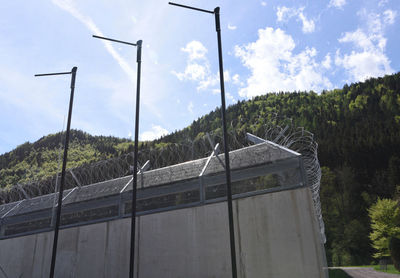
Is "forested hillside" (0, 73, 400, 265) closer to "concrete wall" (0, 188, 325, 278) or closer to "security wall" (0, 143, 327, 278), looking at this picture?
"security wall" (0, 143, 327, 278)

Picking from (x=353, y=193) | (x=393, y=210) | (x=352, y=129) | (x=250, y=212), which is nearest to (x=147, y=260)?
(x=250, y=212)

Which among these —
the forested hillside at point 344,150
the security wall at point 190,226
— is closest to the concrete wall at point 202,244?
the security wall at point 190,226

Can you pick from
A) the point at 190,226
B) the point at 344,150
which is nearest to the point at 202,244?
the point at 190,226

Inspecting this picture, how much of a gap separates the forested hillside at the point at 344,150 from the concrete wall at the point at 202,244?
17.6 m

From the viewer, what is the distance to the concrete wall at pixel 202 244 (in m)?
9.12

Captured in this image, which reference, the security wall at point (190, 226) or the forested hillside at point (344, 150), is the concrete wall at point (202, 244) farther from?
the forested hillside at point (344, 150)

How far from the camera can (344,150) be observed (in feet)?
192

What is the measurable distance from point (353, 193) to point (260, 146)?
4797cm

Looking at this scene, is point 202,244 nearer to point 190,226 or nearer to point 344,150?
point 190,226

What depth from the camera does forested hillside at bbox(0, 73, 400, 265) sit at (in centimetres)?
4538

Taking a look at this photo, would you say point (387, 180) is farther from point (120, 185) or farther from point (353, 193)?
point (120, 185)

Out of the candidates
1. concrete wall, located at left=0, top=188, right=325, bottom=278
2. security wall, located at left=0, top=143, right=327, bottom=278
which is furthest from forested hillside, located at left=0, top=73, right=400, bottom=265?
concrete wall, located at left=0, top=188, right=325, bottom=278

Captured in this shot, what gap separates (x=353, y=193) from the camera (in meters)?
52.7

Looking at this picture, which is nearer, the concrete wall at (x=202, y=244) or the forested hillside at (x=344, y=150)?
the concrete wall at (x=202, y=244)
